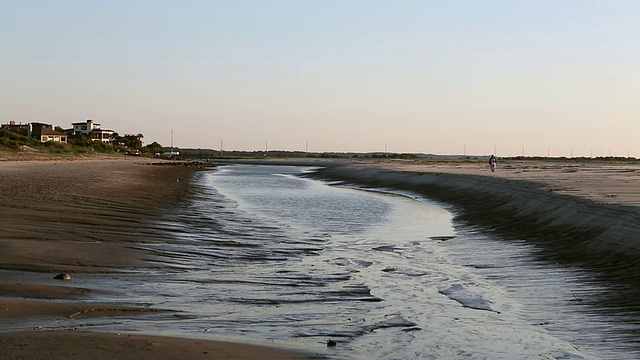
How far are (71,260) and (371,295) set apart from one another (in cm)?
561

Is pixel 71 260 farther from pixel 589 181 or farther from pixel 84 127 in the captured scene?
pixel 84 127

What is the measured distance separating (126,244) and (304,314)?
740cm

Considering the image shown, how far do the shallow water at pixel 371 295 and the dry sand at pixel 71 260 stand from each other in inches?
24.4

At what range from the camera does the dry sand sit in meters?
7.86

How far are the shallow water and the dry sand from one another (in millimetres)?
620

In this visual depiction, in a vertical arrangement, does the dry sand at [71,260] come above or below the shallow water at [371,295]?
above

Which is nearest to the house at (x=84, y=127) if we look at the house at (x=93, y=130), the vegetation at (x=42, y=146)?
the house at (x=93, y=130)

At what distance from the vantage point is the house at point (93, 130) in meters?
184

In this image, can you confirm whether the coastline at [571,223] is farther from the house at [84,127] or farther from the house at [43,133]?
the house at [84,127]

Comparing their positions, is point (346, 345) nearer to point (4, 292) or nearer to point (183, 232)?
point (4, 292)

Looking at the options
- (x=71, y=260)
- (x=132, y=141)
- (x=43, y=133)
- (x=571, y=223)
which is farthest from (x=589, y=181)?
(x=132, y=141)

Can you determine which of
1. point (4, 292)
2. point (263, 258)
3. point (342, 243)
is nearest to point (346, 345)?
point (4, 292)

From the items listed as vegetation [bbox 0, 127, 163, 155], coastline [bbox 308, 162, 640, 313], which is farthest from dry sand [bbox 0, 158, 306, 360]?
vegetation [bbox 0, 127, 163, 155]

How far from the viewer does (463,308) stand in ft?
40.5
